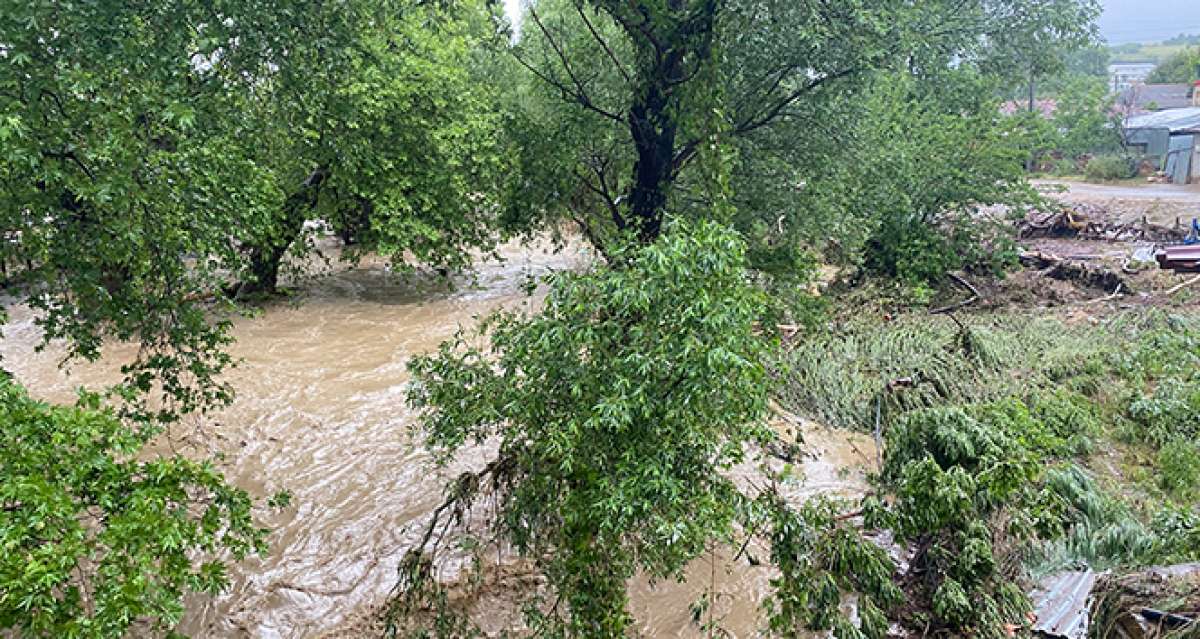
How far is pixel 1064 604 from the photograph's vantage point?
163 inches

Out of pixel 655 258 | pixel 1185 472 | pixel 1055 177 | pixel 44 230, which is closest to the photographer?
pixel 655 258

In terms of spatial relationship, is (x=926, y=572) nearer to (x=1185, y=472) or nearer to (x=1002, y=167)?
(x=1185, y=472)

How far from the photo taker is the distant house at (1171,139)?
78.5ft

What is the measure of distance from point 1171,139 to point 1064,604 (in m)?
28.5

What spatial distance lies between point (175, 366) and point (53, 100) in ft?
5.97

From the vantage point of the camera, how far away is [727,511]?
135 inches

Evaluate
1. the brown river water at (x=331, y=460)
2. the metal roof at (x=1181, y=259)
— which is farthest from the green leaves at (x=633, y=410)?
the metal roof at (x=1181, y=259)

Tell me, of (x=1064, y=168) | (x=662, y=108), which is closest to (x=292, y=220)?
(x=662, y=108)

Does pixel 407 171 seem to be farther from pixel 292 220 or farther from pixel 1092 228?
pixel 1092 228

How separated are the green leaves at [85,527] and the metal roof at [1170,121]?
103ft

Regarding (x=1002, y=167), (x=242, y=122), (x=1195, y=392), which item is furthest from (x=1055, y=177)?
(x=242, y=122)

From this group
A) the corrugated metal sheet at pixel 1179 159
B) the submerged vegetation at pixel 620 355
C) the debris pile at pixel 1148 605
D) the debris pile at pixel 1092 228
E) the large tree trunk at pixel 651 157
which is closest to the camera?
the submerged vegetation at pixel 620 355

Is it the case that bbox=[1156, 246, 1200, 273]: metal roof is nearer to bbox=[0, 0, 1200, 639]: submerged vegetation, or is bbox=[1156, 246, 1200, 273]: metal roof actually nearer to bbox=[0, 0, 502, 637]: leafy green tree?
bbox=[0, 0, 1200, 639]: submerged vegetation

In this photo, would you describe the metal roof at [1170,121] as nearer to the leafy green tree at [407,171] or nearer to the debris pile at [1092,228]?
the debris pile at [1092,228]
